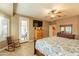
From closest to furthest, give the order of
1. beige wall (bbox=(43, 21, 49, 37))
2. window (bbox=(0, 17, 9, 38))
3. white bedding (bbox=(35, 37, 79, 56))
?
1. white bedding (bbox=(35, 37, 79, 56))
2. window (bbox=(0, 17, 9, 38))
3. beige wall (bbox=(43, 21, 49, 37))

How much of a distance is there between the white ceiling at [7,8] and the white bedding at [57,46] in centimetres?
68

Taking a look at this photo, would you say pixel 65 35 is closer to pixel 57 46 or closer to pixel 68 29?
pixel 68 29

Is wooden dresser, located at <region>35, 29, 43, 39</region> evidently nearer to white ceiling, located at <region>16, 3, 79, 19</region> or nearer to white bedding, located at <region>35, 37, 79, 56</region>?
white bedding, located at <region>35, 37, 79, 56</region>

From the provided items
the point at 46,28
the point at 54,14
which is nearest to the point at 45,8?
the point at 54,14

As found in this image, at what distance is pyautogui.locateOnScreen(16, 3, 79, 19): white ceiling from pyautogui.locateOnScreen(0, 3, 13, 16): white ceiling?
113mm

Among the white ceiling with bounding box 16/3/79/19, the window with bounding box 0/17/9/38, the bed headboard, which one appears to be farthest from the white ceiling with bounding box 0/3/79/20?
the bed headboard

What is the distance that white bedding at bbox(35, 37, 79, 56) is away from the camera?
1.65 metres

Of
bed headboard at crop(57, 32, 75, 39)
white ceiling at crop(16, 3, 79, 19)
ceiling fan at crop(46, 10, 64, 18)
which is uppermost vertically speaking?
white ceiling at crop(16, 3, 79, 19)

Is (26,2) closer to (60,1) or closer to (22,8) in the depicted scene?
(22,8)

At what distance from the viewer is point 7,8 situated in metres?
1.74

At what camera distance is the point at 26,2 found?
1727 mm

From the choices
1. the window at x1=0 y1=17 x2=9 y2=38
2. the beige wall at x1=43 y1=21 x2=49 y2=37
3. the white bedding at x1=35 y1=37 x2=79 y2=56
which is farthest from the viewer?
the beige wall at x1=43 y1=21 x2=49 y2=37

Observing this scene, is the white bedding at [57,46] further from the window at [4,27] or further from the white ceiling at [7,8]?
the white ceiling at [7,8]

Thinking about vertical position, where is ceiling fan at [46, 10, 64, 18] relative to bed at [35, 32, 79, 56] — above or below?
above
